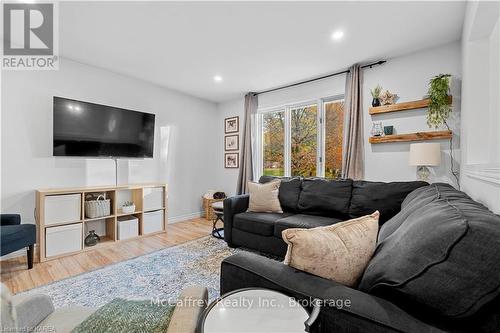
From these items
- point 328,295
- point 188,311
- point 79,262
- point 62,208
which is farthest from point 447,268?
point 62,208

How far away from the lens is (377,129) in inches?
126


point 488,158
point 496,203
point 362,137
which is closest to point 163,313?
point 496,203

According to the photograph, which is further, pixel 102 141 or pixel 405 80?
pixel 102 141

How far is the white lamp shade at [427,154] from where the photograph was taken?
8.23 feet

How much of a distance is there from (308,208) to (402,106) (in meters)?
1.81

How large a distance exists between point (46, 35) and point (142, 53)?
3.17 ft

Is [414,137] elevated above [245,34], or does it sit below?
below

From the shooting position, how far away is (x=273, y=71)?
3551 millimetres

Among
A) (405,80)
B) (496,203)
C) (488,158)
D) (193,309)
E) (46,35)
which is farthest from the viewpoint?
(405,80)

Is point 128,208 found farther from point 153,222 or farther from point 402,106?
point 402,106

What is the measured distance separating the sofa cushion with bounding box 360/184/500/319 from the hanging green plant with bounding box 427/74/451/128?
2506 mm

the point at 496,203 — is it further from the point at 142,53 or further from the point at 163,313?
the point at 142,53

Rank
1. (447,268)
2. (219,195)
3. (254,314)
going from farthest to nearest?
(219,195) → (254,314) → (447,268)

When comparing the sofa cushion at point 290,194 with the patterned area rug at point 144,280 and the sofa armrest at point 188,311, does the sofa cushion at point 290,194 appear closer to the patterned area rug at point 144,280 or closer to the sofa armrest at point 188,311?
the patterned area rug at point 144,280
